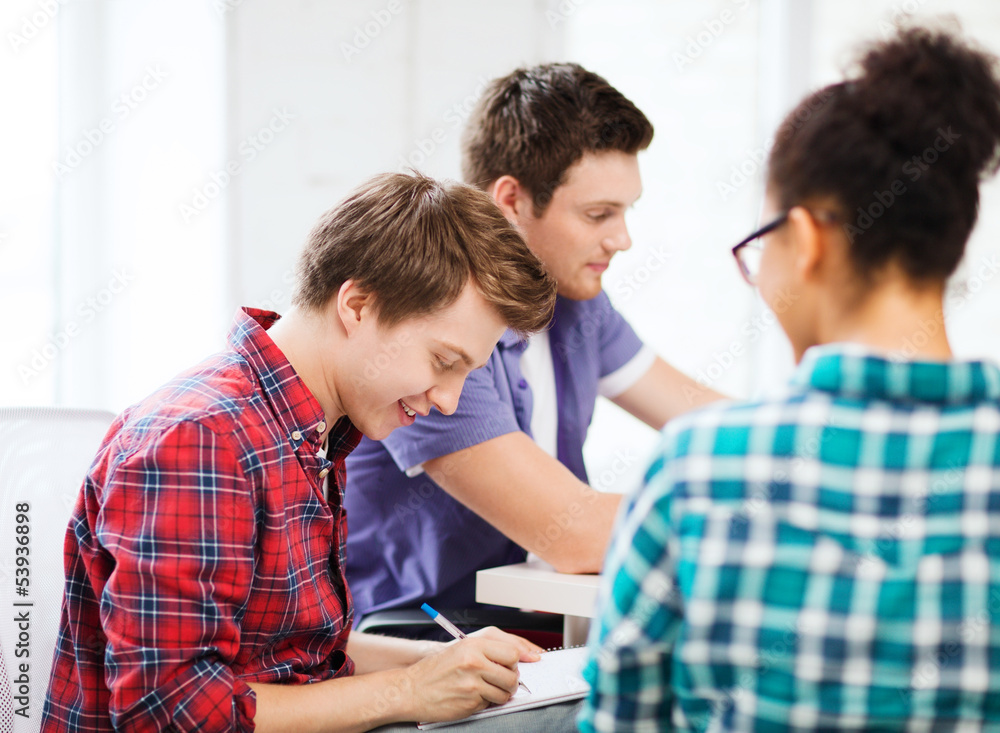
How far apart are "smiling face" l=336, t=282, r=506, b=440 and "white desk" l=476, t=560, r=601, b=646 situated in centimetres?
25

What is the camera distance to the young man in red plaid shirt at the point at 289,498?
826 mm

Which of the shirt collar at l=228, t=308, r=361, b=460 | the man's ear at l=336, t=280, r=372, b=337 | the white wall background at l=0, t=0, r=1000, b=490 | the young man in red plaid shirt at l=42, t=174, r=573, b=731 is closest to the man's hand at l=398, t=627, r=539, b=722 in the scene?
the young man in red plaid shirt at l=42, t=174, r=573, b=731

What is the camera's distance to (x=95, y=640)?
3.05ft

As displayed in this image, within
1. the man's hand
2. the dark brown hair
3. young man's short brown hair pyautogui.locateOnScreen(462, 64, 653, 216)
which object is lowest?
the man's hand

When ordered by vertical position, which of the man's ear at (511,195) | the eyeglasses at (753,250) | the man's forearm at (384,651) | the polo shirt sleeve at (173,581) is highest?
the man's ear at (511,195)

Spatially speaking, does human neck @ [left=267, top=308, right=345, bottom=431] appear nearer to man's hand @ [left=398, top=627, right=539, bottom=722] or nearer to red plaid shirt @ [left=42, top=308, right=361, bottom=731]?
red plaid shirt @ [left=42, top=308, right=361, bottom=731]

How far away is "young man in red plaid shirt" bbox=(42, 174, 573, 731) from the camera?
83cm

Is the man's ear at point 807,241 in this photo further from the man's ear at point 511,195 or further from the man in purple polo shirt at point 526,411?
the man's ear at point 511,195

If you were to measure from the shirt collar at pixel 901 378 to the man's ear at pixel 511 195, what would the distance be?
94cm

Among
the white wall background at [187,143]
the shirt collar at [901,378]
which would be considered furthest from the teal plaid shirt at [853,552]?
the white wall background at [187,143]

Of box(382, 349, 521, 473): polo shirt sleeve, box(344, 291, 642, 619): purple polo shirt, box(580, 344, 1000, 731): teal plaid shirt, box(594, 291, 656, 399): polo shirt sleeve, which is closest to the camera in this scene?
box(580, 344, 1000, 731): teal plaid shirt

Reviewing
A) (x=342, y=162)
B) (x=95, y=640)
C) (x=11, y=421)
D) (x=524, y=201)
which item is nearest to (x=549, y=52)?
(x=342, y=162)

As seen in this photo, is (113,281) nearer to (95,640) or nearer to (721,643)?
(95,640)

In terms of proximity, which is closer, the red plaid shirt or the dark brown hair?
the dark brown hair
